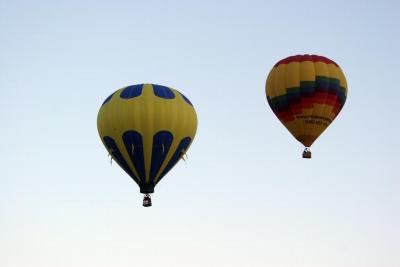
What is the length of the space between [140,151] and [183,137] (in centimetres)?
237

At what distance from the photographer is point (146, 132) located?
133ft

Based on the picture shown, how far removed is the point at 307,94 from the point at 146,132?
910cm

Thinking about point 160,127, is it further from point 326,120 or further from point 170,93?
point 326,120

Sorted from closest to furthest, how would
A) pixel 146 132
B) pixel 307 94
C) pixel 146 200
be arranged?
pixel 146 200
pixel 146 132
pixel 307 94

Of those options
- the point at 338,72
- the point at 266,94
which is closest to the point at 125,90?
the point at 266,94

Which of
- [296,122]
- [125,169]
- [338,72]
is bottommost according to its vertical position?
[125,169]

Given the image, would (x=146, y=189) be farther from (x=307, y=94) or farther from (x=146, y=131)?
(x=307, y=94)

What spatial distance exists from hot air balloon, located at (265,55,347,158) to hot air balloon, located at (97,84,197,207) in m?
5.99

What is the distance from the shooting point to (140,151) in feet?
133

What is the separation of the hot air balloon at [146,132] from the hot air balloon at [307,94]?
5994mm

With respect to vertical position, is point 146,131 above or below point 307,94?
below

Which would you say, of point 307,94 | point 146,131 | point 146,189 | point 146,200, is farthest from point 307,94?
point 146,200

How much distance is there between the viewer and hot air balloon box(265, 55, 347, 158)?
44.1m

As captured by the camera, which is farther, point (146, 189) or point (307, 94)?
point (307, 94)
